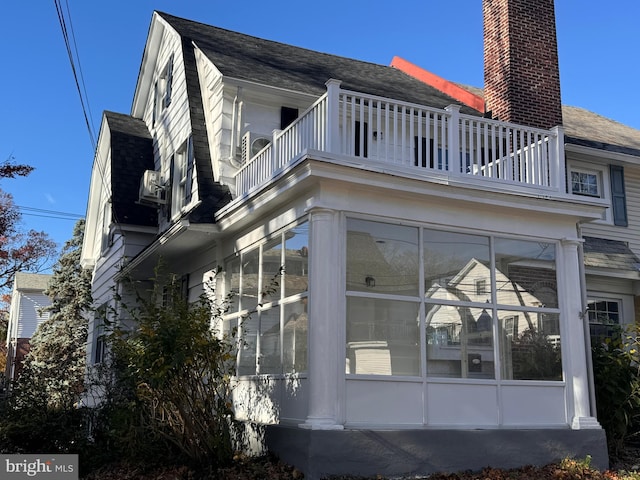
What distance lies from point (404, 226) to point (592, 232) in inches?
273

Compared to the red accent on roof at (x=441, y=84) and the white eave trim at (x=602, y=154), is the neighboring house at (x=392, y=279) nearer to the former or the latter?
the white eave trim at (x=602, y=154)

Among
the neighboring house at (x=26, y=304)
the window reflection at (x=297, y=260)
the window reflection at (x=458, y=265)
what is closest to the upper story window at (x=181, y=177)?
the window reflection at (x=297, y=260)

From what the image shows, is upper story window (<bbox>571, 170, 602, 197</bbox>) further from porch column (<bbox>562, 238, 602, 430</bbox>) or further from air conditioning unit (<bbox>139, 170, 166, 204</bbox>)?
air conditioning unit (<bbox>139, 170, 166, 204</bbox>)

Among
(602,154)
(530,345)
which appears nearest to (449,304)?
(530,345)

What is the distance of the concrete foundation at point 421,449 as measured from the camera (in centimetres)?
777

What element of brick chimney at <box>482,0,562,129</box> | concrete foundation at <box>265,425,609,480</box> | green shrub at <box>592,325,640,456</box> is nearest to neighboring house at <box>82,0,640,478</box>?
concrete foundation at <box>265,425,609,480</box>

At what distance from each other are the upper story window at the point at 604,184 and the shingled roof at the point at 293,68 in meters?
2.70

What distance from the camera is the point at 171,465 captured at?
28.3 feet

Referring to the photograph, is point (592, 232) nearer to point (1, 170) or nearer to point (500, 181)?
point (500, 181)

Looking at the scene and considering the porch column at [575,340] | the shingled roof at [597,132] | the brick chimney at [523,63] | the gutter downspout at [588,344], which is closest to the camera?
the porch column at [575,340]

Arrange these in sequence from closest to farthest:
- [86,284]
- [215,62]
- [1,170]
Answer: [215,62] → [1,170] → [86,284]

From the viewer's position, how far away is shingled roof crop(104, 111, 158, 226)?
15156 millimetres

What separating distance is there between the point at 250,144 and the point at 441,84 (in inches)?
279

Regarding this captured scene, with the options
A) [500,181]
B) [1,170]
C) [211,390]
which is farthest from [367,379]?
[1,170]
